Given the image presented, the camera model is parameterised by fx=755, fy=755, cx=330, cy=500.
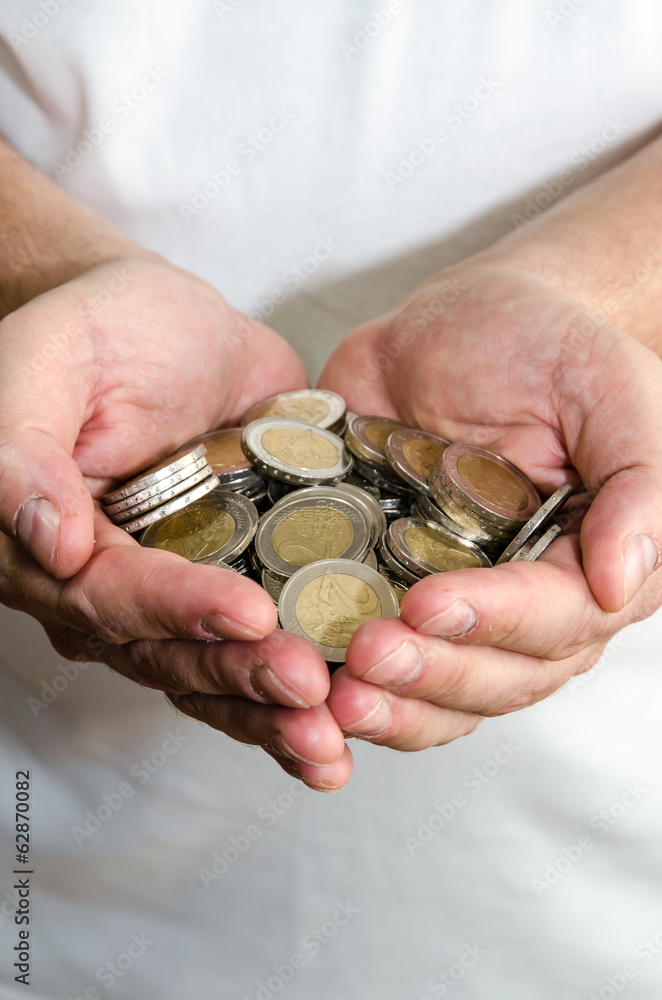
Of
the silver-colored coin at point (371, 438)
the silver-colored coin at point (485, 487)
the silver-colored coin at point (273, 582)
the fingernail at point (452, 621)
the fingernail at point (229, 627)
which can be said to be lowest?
the silver-colored coin at point (273, 582)

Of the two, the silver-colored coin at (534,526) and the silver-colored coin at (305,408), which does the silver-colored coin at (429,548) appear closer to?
the silver-colored coin at (534,526)

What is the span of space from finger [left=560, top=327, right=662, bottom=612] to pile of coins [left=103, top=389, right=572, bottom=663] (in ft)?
0.52

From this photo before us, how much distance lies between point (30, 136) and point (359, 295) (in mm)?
1325

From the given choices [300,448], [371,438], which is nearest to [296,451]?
[300,448]

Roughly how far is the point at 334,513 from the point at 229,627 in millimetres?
790

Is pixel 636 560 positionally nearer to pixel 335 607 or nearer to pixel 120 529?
pixel 335 607

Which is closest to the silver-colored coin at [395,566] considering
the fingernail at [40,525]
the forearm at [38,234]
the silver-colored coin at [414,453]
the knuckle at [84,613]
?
the silver-colored coin at [414,453]

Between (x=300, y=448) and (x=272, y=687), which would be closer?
(x=272, y=687)

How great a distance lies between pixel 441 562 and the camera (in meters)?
1.76

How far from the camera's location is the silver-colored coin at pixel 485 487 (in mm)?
1795

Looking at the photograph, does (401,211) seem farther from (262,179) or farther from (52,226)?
(52,226)

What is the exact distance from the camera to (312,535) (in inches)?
73.6

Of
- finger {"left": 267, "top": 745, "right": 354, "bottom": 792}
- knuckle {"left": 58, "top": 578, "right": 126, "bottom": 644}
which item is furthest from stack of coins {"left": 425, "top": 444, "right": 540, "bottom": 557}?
knuckle {"left": 58, "top": 578, "right": 126, "bottom": 644}

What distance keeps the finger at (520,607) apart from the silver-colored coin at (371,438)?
2.15ft
